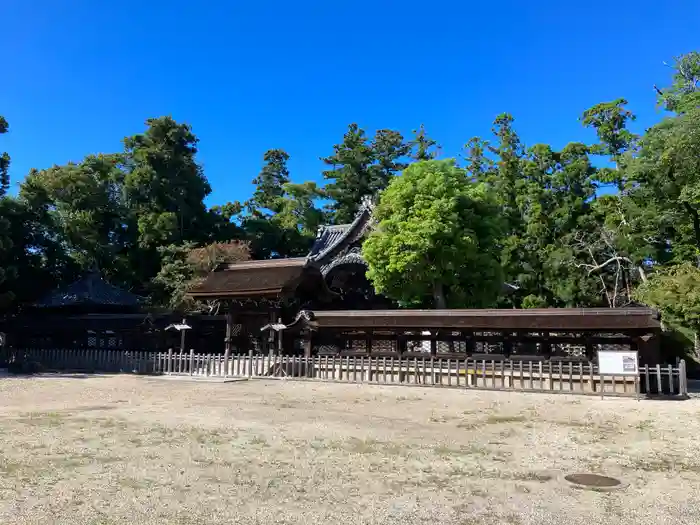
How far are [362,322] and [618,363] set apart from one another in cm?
891

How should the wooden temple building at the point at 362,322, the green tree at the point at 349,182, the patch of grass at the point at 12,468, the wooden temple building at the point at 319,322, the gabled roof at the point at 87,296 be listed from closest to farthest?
the patch of grass at the point at 12,468
the wooden temple building at the point at 362,322
the wooden temple building at the point at 319,322
the gabled roof at the point at 87,296
the green tree at the point at 349,182

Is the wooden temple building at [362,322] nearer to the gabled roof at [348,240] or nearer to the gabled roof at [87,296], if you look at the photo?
the gabled roof at [348,240]

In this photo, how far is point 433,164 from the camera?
84.5 feet

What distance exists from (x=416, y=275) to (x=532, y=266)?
14.0m

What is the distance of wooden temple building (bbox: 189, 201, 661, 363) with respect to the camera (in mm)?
17719

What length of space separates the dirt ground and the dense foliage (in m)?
10.8

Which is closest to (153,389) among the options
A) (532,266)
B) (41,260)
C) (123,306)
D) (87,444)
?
(87,444)

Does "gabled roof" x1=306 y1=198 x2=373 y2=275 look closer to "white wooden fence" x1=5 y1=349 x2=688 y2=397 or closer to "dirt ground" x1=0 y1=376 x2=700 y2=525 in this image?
"white wooden fence" x1=5 y1=349 x2=688 y2=397

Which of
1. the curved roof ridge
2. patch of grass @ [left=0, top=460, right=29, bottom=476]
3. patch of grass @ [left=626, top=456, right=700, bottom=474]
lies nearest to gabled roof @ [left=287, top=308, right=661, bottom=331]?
the curved roof ridge

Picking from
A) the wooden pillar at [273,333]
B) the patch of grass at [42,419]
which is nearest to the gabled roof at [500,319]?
the wooden pillar at [273,333]

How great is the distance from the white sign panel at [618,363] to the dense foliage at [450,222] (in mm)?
4075

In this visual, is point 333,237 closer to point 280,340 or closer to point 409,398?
point 280,340

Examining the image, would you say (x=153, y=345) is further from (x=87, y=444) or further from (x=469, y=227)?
(x=87, y=444)

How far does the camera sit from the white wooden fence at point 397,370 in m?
16.2
